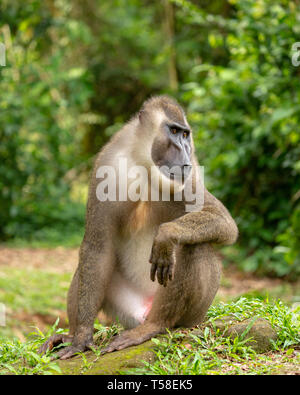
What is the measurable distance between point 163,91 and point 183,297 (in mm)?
10147

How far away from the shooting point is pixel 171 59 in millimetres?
14383

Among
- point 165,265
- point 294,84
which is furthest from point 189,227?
point 294,84

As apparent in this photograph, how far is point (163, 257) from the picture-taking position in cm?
326

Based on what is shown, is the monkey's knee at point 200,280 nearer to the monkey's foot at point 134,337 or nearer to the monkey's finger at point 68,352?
the monkey's foot at point 134,337

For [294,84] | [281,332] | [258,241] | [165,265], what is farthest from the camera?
[258,241]

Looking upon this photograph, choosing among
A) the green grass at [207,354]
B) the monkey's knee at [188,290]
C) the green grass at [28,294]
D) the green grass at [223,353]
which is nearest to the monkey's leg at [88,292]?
the green grass at [207,354]

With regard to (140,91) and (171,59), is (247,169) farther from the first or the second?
(140,91)

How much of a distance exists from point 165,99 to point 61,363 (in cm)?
197

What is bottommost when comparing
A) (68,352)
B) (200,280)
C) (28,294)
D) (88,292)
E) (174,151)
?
(28,294)

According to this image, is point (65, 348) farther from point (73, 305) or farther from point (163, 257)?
point (163, 257)

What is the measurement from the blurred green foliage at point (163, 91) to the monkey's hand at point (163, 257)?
340 centimetres

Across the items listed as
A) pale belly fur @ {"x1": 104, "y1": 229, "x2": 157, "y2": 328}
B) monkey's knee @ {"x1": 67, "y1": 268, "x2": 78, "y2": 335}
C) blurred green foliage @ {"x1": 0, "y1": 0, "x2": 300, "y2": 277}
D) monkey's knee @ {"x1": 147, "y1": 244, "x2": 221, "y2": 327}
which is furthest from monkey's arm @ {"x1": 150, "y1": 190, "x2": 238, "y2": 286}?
blurred green foliage @ {"x1": 0, "y1": 0, "x2": 300, "y2": 277}

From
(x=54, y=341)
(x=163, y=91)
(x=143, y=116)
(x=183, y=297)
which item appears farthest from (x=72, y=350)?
(x=163, y=91)

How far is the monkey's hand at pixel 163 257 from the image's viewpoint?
325 cm
